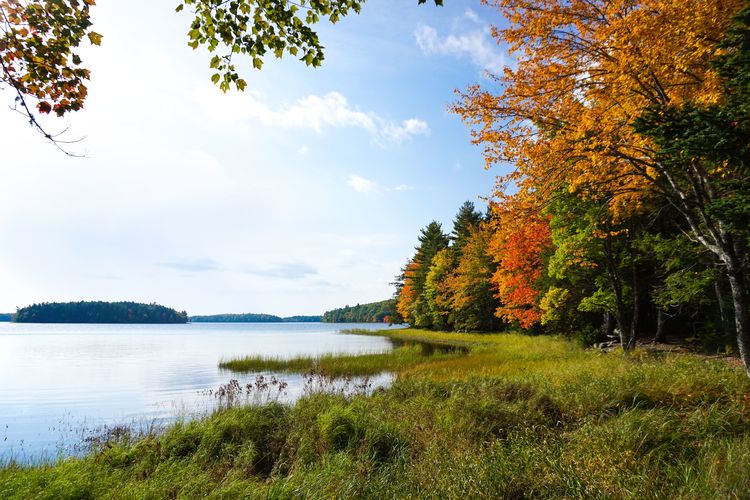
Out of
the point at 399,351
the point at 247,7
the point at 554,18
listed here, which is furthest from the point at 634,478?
the point at 399,351

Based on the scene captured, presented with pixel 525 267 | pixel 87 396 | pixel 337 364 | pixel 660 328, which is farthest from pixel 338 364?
pixel 660 328

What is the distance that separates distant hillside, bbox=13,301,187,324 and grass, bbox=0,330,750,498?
193852 millimetres

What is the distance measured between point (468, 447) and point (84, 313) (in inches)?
8068

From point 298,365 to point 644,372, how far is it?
58.6 feet

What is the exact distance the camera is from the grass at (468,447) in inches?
191

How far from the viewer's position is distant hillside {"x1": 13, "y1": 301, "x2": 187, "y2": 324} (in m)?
166

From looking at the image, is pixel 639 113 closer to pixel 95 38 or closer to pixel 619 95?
pixel 619 95

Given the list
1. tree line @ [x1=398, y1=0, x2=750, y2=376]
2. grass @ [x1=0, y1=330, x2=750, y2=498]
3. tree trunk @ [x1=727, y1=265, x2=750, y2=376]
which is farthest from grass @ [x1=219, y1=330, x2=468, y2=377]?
tree trunk @ [x1=727, y1=265, x2=750, y2=376]

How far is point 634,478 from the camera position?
4.51 m

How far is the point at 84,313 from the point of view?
16575 centimetres

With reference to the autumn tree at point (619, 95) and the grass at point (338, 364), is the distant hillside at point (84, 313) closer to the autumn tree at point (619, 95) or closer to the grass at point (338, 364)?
the grass at point (338, 364)

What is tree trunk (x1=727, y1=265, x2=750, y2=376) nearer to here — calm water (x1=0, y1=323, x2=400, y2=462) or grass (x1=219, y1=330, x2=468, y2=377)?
calm water (x1=0, y1=323, x2=400, y2=462)

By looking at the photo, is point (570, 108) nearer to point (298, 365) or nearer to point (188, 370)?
point (298, 365)

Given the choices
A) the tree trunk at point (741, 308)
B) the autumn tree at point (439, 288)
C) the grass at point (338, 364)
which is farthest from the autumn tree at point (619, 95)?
the autumn tree at point (439, 288)
